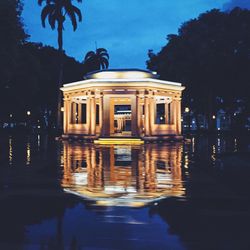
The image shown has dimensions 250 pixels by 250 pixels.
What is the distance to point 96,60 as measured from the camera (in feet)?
228

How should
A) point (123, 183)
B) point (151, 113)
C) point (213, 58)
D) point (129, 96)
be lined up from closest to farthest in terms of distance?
point (123, 183) < point (129, 96) < point (151, 113) < point (213, 58)

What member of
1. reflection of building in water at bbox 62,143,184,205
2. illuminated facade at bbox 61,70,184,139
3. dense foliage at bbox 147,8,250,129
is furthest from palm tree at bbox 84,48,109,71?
reflection of building in water at bbox 62,143,184,205

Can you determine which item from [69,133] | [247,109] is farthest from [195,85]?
[69,133]

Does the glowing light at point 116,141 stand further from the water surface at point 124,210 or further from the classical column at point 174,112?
the water surface at point 124,210

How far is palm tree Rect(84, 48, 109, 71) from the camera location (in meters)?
68.5

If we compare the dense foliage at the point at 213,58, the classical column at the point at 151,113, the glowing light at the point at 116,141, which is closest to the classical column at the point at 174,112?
the classical column at the point at 151,113

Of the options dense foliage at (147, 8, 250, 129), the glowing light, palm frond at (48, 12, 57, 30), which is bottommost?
the glowing light

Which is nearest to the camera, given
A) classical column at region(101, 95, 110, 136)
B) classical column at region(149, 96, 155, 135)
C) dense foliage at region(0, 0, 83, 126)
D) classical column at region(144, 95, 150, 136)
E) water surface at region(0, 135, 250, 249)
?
water surface at region(0, 135, 250, 249)

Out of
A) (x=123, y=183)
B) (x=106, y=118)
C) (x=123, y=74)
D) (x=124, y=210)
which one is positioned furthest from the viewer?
(x=123, y=74)

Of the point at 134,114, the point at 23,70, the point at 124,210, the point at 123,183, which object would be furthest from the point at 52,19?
the point at 124,210

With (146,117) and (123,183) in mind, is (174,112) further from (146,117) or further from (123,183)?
(123,183)

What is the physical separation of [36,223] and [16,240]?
0.82m

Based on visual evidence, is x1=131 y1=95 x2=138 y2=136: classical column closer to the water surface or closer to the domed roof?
the domed roof

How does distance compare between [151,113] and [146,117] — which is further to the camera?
[151,113]
